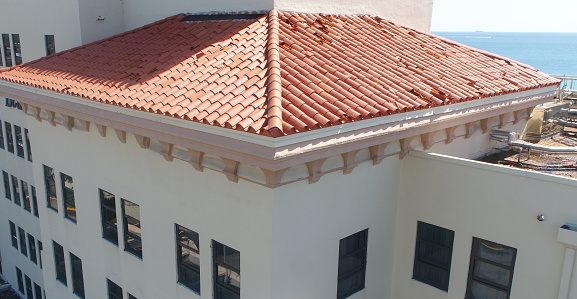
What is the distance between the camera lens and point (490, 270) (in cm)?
759

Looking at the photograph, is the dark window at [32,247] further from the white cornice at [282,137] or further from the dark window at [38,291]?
the white cornice at [282,137]

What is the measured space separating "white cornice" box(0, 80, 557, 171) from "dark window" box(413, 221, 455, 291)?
188 cm

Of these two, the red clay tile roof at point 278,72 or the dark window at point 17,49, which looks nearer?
the red clay tile roof at point 278,72

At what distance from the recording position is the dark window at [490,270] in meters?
7.41

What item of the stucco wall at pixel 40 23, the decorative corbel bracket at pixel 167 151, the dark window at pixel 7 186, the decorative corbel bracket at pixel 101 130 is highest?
the stucco wall at pixel 40 23

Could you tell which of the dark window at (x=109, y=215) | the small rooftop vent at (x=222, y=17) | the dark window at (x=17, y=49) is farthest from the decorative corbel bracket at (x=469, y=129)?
the dark window at (x=17, y=49)

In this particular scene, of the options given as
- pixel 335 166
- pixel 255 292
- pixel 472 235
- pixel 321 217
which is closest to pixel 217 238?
pixel 255 292

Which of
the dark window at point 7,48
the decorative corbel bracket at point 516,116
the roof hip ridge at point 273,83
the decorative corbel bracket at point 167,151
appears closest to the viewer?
the roof hip ridge at point 273,83

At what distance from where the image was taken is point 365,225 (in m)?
7.69

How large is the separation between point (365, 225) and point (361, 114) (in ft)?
8.20

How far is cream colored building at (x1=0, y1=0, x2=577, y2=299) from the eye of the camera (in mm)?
6230

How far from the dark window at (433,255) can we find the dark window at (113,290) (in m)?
6.46

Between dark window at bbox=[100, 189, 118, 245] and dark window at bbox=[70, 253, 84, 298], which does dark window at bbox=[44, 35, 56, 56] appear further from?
dark window at bbox=[100, 189, 118, 245]

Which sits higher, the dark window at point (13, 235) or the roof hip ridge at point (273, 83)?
the roof hip ridge at point (273, 83)
